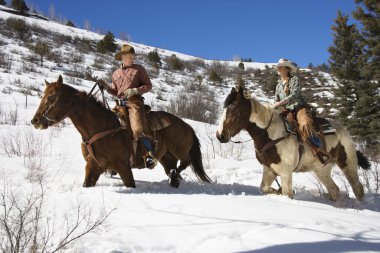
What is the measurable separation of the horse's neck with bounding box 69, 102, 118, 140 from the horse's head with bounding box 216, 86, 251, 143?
1.66 m

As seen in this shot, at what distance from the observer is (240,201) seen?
177 inches

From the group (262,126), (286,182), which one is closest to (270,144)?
(262,126)

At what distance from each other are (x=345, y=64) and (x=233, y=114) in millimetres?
21706

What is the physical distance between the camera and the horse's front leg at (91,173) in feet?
17.2

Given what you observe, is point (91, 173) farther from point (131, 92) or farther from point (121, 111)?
point (131, 92)

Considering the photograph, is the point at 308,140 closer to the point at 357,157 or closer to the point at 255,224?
the point at 357,157

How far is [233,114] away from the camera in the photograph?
5219mm

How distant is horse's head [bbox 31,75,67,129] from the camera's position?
15.5 feet

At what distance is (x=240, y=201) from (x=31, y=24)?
3133 cm

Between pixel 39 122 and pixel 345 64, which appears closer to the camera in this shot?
pixel 39 122

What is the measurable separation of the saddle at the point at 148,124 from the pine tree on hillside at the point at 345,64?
18782mm

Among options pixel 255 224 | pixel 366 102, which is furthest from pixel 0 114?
pixel 366 102

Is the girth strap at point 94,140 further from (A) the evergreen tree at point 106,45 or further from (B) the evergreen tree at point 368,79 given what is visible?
(A) the evergreen tree at point 106,45

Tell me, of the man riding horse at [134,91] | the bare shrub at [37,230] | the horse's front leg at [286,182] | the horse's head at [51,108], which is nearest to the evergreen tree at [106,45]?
the man riding horse at [134,91]
